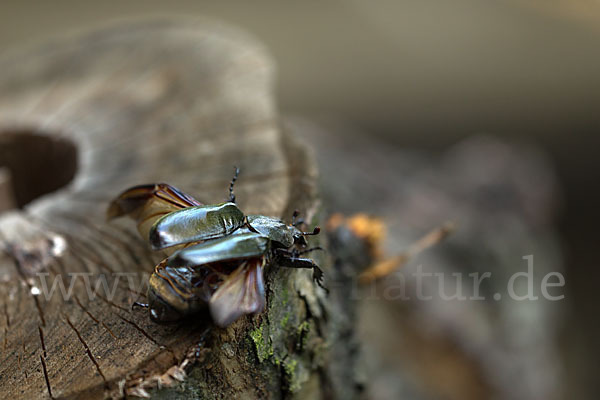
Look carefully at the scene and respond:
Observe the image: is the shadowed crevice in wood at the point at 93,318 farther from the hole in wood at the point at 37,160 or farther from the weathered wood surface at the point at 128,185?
the hole in wood at the point at 37,160

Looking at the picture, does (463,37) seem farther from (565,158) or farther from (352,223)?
(352,223)

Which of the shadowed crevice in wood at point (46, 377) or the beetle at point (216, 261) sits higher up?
the beetle at point (216, 261)

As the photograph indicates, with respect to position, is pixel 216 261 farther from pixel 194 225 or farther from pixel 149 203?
pixel 149 203

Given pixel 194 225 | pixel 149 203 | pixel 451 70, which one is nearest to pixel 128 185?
pixel 149 203

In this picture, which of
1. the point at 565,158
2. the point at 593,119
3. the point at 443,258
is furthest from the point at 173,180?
the point at 593,119

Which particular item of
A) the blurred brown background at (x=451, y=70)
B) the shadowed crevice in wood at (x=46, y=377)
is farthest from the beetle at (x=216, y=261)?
the blurred brown background at (x=451, y=70)

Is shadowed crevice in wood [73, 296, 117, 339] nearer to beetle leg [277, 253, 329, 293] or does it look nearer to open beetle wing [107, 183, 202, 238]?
open beetle wing [107, 183, 202, 238]

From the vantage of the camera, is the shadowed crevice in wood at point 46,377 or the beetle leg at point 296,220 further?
the beetle leg at point 296,220
